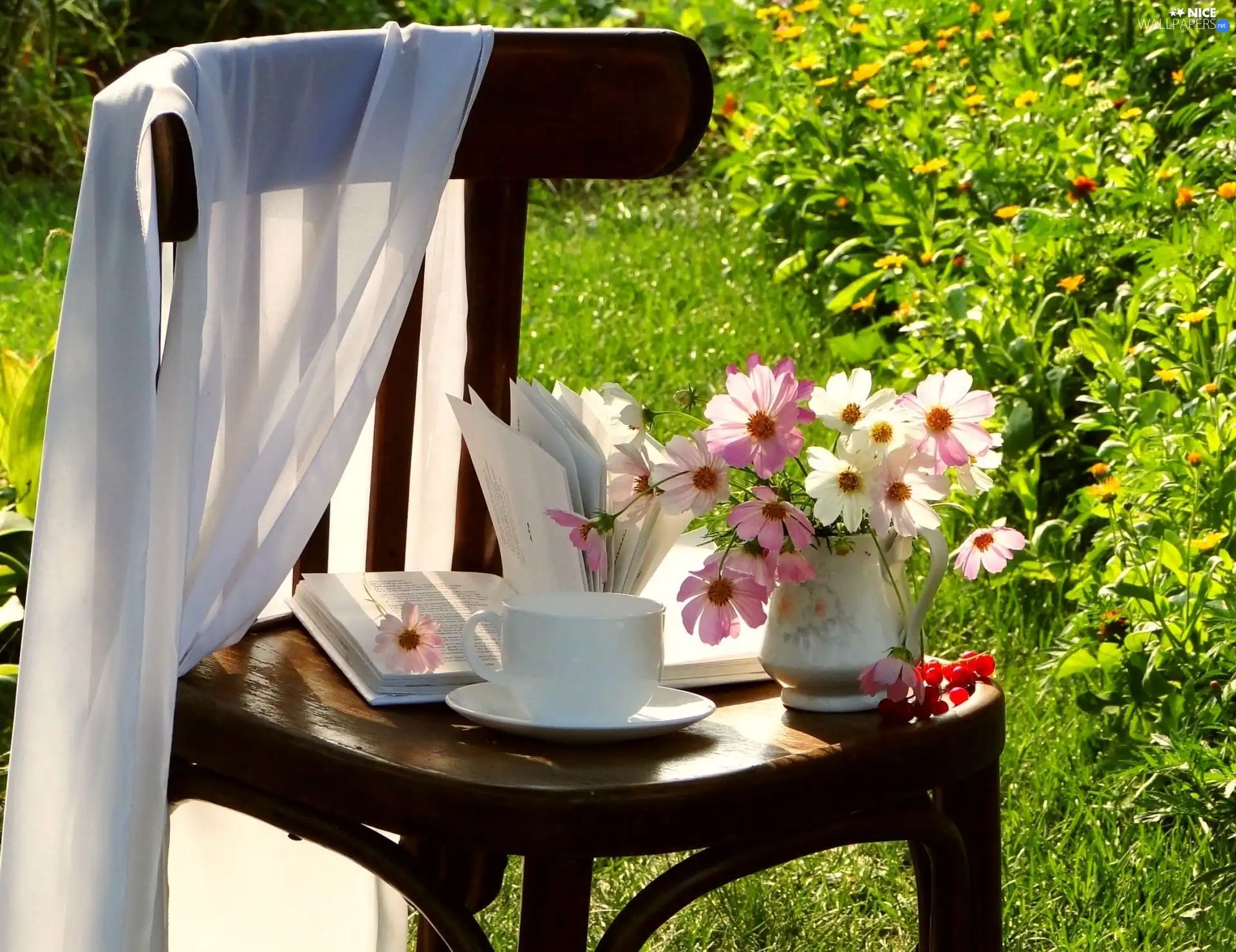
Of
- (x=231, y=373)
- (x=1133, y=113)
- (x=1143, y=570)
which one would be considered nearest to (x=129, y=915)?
(x=231, y=373)

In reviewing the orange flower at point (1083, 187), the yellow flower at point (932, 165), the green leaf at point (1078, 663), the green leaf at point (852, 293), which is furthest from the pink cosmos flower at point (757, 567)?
the green leaf at point (852, 293)

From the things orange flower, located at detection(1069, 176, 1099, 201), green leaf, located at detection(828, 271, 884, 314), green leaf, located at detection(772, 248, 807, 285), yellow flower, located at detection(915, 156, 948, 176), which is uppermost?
yellow flower, located at detection(915, 156, 948, 176)

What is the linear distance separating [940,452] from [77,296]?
556mm

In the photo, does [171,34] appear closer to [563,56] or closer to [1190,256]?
[1190,256]

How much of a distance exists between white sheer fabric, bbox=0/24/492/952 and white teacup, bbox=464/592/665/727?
0.72 feet

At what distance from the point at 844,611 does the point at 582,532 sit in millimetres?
184

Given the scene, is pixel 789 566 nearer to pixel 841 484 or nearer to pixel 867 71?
pixel 841 484

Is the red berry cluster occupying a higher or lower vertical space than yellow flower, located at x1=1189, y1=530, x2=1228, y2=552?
lower

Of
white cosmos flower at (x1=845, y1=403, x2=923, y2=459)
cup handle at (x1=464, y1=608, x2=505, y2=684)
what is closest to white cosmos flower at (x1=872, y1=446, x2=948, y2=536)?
white cosmos flower at (x1=845, y1=403, x2=923, y2=459)

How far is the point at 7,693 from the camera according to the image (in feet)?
6.41

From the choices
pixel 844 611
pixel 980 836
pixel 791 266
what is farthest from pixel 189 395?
pixel 791 266

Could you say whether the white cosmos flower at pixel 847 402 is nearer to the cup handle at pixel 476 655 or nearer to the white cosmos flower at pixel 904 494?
the white cosmos flower at pixel 904 494

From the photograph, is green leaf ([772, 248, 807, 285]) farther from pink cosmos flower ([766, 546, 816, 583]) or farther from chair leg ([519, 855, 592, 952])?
chair leg ([519, 855, 592, 952])

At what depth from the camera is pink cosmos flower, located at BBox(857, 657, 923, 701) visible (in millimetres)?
1062
